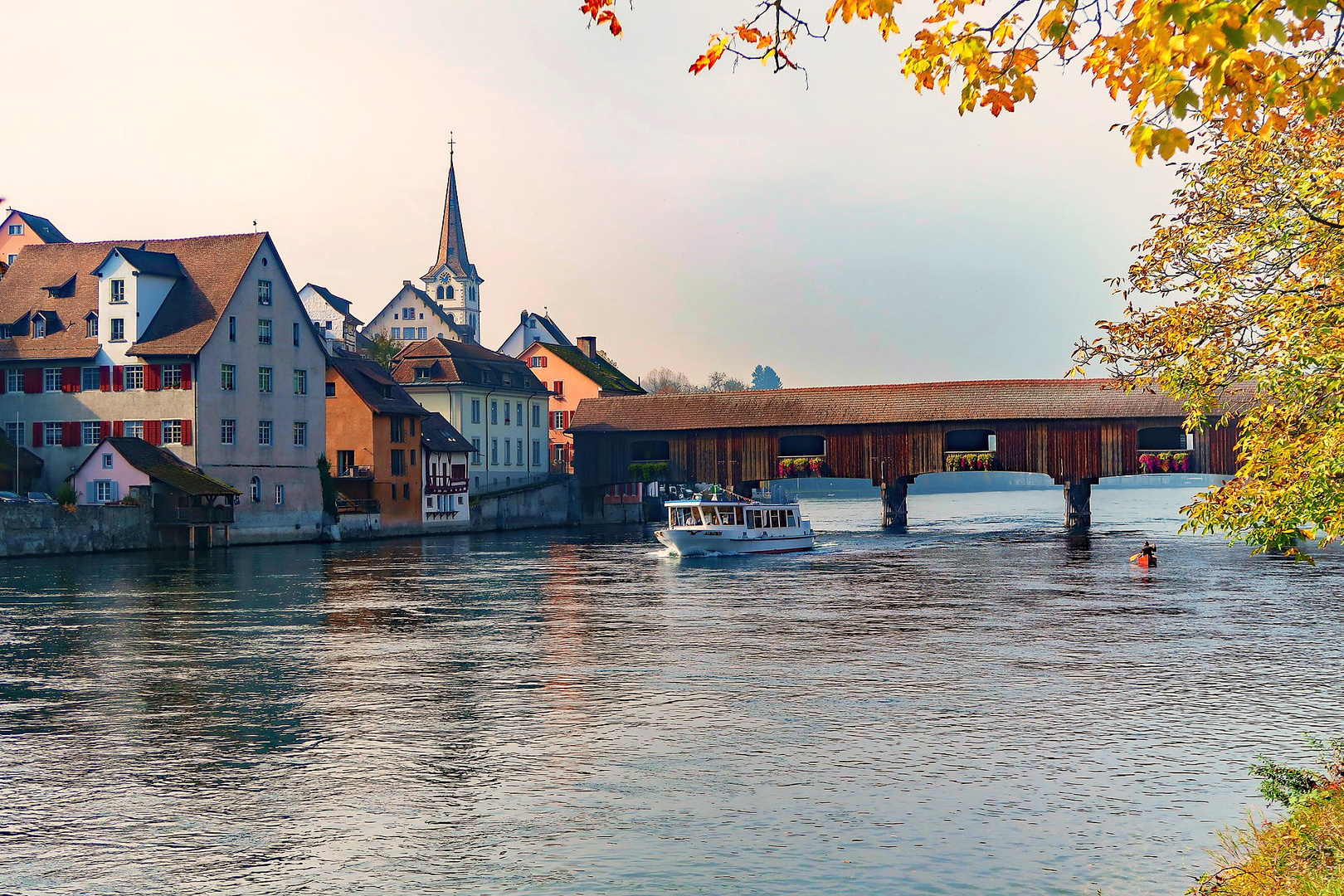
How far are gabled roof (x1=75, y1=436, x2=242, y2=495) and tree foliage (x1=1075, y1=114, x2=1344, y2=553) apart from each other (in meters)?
50.3

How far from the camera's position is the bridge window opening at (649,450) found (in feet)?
276

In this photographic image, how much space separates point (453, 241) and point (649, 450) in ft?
278

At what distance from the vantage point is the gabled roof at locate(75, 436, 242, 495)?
57.3 m

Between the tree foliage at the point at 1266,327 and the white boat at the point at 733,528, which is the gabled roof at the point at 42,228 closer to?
the white boat at the point at 733,528

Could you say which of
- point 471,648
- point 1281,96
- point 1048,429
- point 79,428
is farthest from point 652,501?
point 1281,96

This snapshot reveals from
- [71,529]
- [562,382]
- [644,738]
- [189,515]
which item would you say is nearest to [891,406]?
[562,382]

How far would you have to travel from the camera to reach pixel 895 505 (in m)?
80.2

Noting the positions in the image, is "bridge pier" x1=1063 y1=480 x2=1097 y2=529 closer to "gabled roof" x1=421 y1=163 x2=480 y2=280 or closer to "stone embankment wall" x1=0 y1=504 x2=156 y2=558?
"stone embankment wall" x1=0 y1=504 x2=156 y2=558

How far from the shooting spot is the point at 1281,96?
6160 millimetres

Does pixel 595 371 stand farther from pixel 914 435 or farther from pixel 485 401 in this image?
pixel 914 435

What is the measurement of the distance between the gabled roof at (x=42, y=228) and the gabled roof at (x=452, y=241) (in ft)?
231

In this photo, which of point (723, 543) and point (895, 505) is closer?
point (723, 543)

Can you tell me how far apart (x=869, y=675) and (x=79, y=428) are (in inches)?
1945

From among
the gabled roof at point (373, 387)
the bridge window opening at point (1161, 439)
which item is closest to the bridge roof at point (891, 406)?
the bridge window opening at point (1161, 439)
